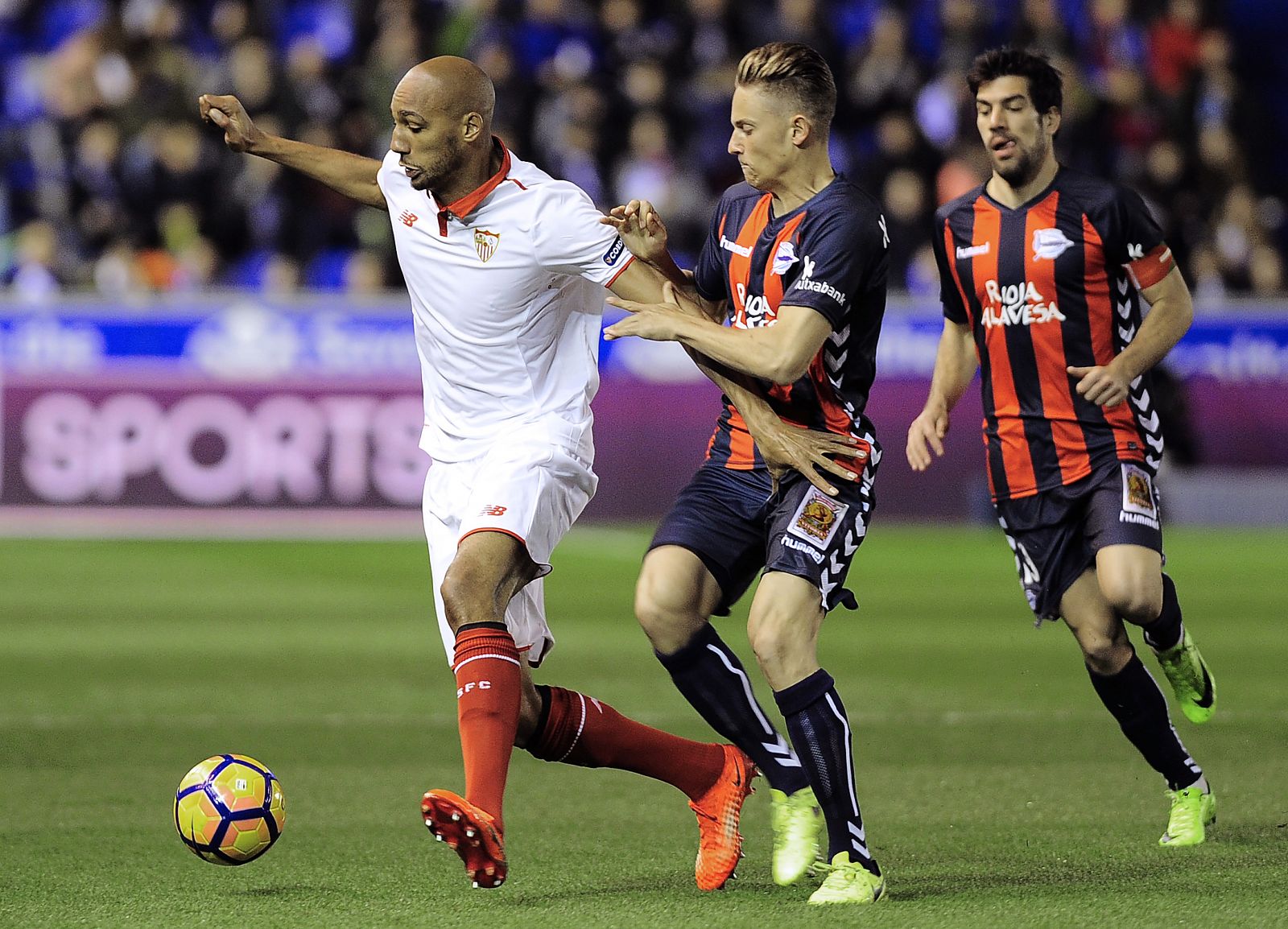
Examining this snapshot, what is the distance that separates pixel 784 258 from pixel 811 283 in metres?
0.19

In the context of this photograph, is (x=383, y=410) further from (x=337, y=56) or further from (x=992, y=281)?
(x=992, y=281)

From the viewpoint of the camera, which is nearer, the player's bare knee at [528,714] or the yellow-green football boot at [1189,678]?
the player's bare knee at [528,714]

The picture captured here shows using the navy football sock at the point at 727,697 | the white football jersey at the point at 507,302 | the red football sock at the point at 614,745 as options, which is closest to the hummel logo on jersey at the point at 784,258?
the white football jersey at the point at 507,302

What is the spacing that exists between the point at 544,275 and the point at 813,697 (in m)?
1.31

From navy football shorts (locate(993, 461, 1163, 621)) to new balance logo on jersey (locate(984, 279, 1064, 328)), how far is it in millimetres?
479

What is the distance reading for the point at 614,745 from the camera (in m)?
5.38

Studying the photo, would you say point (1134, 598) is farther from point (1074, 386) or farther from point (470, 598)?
point (470, 598)

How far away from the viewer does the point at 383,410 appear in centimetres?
1538

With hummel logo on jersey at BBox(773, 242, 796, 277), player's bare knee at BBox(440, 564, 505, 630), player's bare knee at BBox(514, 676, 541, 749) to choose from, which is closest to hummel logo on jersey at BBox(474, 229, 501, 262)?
hummel logo on jersey at BBox(773, 242, 796, 277)

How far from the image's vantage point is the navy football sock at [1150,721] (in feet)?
18.7

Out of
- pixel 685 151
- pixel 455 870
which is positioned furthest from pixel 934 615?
pixel 685 151

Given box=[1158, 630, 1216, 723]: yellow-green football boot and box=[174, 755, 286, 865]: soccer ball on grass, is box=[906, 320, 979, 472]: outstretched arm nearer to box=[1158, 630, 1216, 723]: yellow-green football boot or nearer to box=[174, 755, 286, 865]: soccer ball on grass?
box=[1158, 630, 1216, 723]: yellow-green football boot

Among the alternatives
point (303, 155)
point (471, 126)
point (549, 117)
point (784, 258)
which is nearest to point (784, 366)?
point (784, 258)

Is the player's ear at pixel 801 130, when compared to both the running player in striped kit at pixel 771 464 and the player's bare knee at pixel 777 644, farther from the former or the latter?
the player's bare knee at pixel 777 644
